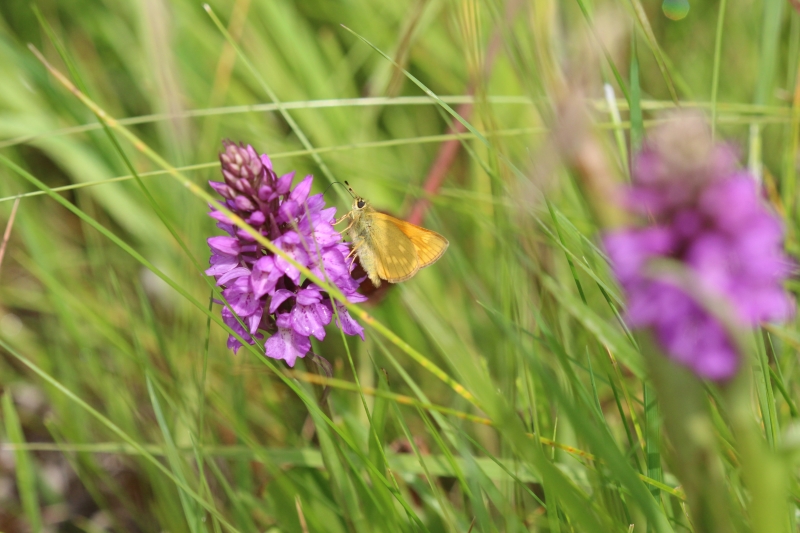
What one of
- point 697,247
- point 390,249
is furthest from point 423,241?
point 697,247

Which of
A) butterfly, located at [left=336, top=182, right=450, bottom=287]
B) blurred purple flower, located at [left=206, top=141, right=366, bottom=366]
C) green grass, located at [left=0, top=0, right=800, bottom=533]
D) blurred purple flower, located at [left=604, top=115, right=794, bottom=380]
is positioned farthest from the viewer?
butterfly, located at [left=336, top=182, right=450, bottom=287]

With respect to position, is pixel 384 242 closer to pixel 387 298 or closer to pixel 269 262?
pixel 387 298

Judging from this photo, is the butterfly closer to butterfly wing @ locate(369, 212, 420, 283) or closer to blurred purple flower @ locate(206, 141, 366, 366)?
butterfly wing @ locate(369, 212, 420, 283)

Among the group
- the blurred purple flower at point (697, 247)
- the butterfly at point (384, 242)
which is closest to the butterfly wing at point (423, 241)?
the butterfly at point (384, 242)

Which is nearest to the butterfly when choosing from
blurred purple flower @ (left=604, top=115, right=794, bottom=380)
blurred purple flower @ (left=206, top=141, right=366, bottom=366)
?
blurred purple flower @ (left=206, top=141, right=366, bottom=366)

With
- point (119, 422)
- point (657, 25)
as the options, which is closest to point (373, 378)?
point (119, 422)

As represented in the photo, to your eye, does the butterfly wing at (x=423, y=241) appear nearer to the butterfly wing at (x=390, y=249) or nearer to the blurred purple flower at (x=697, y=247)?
the butterfly wing at (x=390, y=249)

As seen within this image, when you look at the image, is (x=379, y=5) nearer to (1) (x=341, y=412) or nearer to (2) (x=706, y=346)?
(1) (x=341, y=412)

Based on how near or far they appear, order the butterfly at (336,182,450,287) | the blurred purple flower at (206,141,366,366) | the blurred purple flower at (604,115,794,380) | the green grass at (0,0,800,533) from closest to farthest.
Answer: the blurred purple flower at (604,115,794,380), the green grass at (0,0,800,533), the blurred purple flower at (206,141,366,366), the butterfly at (336,182,450,287)
